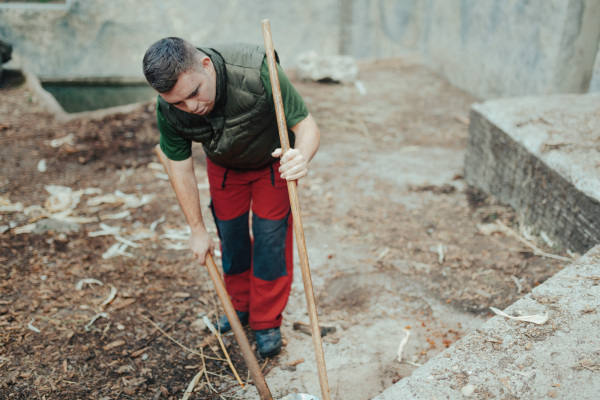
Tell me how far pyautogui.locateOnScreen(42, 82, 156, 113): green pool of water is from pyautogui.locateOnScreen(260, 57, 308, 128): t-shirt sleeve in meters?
8.23

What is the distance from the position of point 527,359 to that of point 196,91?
6.26 ft

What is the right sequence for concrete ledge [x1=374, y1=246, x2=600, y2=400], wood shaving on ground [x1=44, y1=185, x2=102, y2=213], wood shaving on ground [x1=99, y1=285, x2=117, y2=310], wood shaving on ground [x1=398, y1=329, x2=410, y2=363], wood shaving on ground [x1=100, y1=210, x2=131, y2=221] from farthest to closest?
wood shaving on ground [x1=44, y1=185, x2=102, y2=213] < wood shaving on ground [x1=100, y1=210, x2=131, y2=221] < wood shaving on ground [x1=99, y1=285, x2=117, y2=310] < wood shaving on ground [x1=398, y1=329, x2=410, y2=363] < concrete ledge [x1=374, y1=246, x2=600, y2=400]

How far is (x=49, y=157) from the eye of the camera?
6219 mm

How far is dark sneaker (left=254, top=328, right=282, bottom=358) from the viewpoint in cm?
302

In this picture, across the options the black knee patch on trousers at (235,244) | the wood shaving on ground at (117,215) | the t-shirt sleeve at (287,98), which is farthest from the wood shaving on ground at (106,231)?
the t-shirt sleeve at (287,98)

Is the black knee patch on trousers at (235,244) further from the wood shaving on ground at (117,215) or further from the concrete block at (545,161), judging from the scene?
the concrete block at (545,161)

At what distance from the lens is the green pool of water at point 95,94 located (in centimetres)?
1009

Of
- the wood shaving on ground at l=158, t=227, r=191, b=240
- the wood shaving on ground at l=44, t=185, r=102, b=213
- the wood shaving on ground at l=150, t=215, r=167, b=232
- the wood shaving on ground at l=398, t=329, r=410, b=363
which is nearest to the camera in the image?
the wood shaving on ground at l=398, t=329, r=410, b=363

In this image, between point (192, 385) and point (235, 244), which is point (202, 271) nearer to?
point (235, 244)

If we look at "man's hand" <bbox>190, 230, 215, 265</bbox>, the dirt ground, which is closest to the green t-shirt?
"man's hand" <bbox>190, 230, 215, 265</bbox>

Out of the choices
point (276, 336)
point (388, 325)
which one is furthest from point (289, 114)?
point (388, 325)

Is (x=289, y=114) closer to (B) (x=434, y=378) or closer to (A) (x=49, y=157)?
(B) (x=434, y=378)

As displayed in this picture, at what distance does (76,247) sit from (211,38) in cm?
965

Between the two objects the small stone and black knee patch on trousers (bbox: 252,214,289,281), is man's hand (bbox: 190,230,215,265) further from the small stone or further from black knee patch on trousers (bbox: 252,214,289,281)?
the small stone
